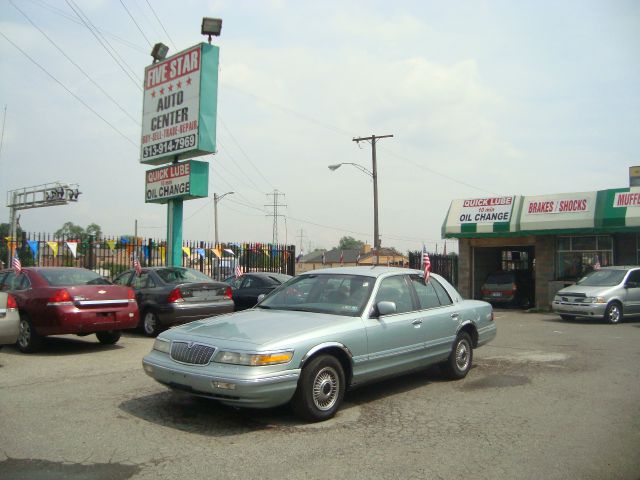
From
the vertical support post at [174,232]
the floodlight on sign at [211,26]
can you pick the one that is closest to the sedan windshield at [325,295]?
the vertical support post at [174,232]

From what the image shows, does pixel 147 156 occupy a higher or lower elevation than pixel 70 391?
higher

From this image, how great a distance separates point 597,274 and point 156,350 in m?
15.7

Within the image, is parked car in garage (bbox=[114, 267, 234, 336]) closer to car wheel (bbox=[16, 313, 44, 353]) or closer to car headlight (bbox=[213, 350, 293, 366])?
car wheel (bbox=[16, 313, 44, 353])

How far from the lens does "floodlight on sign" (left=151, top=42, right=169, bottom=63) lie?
667 inches

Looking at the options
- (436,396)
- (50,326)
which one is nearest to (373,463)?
(436,396)

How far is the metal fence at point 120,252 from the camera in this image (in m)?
18.0

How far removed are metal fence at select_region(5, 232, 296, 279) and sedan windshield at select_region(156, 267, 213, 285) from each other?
493 centimetres

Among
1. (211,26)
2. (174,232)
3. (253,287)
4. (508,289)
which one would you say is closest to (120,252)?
(174,232)

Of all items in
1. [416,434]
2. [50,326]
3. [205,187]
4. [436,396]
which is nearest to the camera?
[416,434]

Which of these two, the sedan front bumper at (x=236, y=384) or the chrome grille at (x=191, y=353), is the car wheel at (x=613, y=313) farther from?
the chrome grille at (x=191, y=353)

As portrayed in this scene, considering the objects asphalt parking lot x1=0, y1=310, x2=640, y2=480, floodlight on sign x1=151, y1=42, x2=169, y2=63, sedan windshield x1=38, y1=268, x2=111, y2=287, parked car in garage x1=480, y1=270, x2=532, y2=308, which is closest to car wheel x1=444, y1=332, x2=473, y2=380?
asphalt parking lot x1=0, y1=310, x2=640, y2=480

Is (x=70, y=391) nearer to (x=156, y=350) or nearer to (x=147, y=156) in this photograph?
(x=156, y=350)

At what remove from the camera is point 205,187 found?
1578 centimetres

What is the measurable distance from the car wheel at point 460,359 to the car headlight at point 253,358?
3143mm
